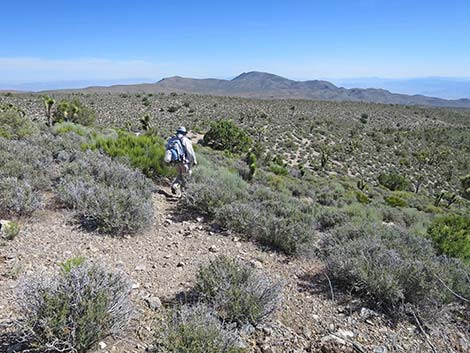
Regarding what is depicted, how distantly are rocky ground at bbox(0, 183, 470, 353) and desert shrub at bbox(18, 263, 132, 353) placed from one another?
230 millimetres

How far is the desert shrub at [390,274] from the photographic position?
4.23 meters

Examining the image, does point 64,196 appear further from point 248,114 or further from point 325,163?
point 248,114

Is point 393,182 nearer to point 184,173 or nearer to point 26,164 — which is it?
point 184,173

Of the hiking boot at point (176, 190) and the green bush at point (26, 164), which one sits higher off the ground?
the green bush at point (26, 164)

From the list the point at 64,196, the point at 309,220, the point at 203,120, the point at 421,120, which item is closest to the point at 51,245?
the point at 64,196

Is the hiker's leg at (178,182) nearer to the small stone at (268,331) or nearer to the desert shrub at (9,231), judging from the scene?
the desert shrub at (9,231)

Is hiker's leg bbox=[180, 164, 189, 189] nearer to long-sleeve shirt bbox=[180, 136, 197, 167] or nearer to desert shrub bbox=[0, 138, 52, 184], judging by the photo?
long-sleeve shirt bbox=[180, 136, 197, 167]

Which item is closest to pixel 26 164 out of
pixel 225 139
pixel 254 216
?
pixel 254 216

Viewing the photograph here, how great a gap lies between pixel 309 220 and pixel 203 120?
36.4m

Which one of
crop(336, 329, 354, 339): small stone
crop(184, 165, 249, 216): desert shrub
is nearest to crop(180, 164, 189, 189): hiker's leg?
crop(184, 165, 249, 216): desert shrub

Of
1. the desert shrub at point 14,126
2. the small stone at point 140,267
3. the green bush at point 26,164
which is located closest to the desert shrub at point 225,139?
the desert shrub at point 14,126

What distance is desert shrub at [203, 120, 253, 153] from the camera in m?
30.2

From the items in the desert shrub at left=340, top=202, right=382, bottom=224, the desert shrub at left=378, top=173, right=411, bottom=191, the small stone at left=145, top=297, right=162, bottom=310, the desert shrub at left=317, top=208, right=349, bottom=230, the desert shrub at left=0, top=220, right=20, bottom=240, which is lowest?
the desert shrub at left=378, top=173, right=411, bottom=191

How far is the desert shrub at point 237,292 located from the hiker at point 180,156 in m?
4.20
